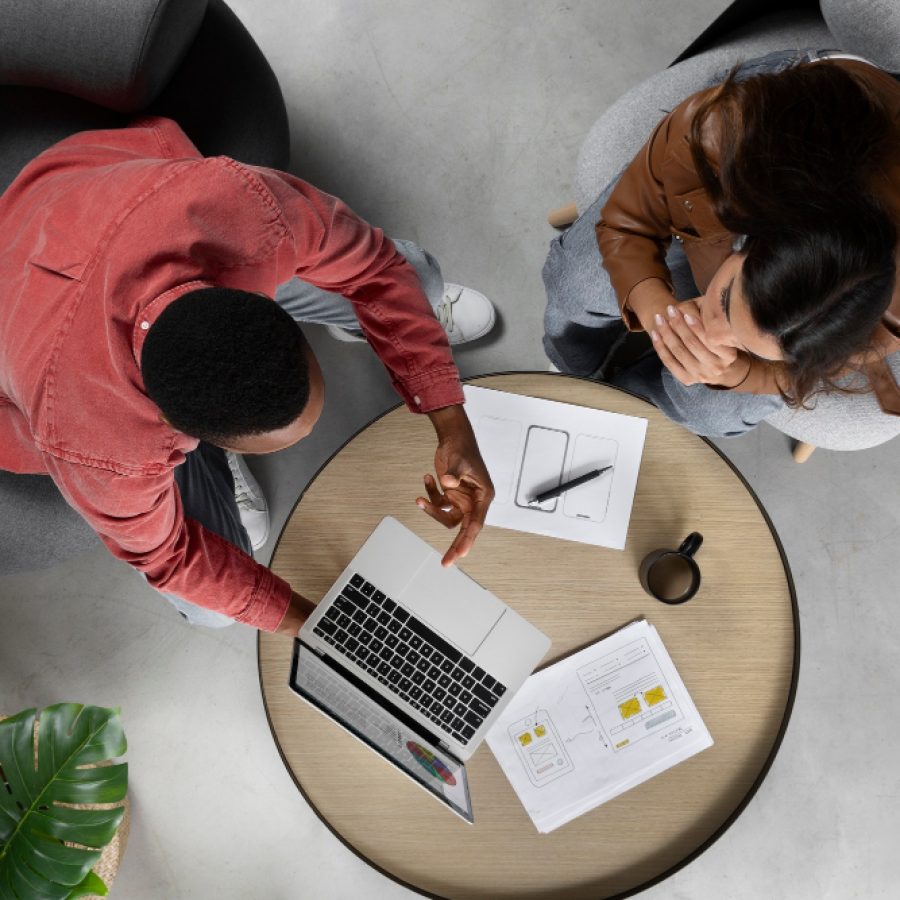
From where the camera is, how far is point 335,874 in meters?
1.85

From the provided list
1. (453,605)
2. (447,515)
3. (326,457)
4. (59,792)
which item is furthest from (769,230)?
(59,792)

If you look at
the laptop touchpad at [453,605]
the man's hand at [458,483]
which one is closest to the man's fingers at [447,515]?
the man's hand at [458,483]

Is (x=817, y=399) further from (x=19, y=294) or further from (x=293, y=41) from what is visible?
(x=293, y=41)

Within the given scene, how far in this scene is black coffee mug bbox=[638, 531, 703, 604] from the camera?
1299 mm

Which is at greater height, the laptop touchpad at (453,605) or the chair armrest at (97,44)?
the chair armrest at (97,44)

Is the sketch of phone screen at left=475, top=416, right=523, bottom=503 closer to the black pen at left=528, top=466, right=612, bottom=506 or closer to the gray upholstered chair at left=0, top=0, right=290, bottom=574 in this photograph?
the black pen at left=528, top=466, right=612, bottom=506

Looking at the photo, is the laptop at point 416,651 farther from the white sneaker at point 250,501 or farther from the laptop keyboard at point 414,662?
the white sneaker at point 250,501

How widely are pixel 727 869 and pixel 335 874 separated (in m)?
0.93

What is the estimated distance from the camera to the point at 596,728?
132 centimetres

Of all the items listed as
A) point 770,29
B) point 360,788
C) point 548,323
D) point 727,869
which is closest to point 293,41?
point 548,323

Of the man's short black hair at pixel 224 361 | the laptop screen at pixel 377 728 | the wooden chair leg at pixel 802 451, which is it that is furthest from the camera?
the wooden chair leg at pixel 802 451

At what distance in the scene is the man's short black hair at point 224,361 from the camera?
0.84m

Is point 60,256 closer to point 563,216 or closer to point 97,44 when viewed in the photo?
point 97,44

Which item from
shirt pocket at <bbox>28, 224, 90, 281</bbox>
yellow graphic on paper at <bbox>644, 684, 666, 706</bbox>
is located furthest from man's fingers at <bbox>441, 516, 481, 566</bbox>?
shirt pocket at <bbox>28, 224, 90, 281</bbox>
